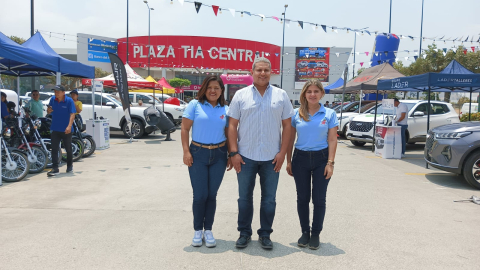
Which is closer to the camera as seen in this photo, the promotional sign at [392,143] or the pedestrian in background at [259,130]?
the pedestrian in background at [259,130]

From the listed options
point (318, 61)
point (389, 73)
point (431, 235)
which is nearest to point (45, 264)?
point (431, 235)

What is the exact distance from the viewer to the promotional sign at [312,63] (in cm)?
5325

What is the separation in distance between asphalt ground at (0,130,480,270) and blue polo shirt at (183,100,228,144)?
1.09 m

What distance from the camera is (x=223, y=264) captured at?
133 inches

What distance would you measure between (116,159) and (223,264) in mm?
6764

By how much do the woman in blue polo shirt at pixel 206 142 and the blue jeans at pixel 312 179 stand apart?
2.29 feet

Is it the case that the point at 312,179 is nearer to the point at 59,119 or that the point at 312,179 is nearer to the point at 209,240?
the point at 209,240

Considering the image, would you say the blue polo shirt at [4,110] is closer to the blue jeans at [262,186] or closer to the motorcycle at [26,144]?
the motorcycle at [26,144]

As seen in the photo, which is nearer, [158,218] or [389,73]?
[158,218]

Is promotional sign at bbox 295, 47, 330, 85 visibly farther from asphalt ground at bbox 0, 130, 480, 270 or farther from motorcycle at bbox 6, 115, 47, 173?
motorcycle at bbox 6, 115, 47, 173

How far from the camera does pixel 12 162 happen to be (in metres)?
6.64

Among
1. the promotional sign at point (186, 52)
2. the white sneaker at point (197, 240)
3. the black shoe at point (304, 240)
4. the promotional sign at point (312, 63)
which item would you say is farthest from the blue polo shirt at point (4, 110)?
the promotional sign at point (312, 63)

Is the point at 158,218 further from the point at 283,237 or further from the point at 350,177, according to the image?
the point at 350,177

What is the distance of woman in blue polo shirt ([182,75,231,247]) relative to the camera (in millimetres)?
3537
